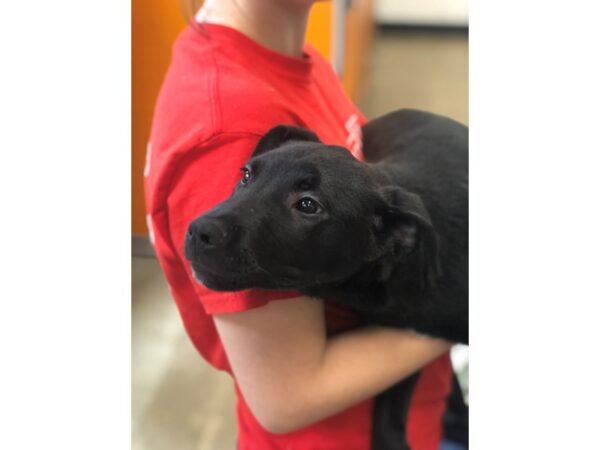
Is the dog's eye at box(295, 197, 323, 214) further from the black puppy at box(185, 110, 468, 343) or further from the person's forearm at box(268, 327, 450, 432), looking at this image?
the person's forearm at box(268, 327, 450, 432)

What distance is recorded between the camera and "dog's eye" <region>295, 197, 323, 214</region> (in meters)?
0.52

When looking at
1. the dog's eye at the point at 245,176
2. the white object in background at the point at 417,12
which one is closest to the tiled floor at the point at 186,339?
the white object in background at the point at 417,12

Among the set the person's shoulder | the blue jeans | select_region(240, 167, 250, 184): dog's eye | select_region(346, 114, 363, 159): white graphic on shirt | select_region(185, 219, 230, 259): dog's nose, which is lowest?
the blue jeans

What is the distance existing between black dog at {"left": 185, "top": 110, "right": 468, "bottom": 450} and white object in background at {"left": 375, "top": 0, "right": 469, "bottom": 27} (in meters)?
0.08

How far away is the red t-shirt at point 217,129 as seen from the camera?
1.77 feet

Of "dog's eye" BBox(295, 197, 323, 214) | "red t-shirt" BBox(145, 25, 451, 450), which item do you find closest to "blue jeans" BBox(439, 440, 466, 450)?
"red t-shirt" BBox(145, 25, 451, 450)

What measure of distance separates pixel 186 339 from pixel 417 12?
1.11 ft

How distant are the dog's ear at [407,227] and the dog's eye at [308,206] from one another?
5cm

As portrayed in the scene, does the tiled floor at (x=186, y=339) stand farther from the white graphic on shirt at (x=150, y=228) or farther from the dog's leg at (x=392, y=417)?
the dog's leg at (x=392, y=417)
